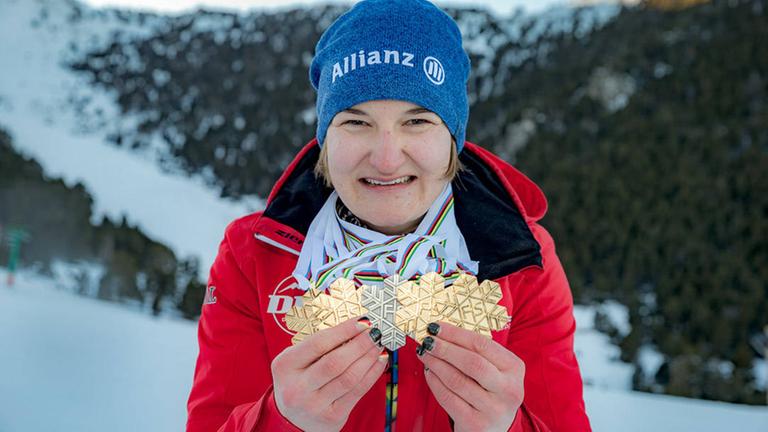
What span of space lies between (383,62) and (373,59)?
3 centimetres

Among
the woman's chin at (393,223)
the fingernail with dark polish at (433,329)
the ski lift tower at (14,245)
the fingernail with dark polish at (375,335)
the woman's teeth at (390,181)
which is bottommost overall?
the ski lift tower at (14,245)

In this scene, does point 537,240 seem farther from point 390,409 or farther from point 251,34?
point 251,34

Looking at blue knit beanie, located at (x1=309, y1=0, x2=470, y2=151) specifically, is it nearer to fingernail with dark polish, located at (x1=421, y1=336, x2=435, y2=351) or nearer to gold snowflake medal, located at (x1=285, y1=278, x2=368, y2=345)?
gold snowflake medal, located at (x1=285, y1=278, x2=368, y2=345)

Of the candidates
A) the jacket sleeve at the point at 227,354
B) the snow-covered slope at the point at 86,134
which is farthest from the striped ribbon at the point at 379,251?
the snow-covered slope at the point at 86,134

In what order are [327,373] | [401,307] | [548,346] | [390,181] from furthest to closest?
[548,346]
[390,181]
[401,307]
[327,373]

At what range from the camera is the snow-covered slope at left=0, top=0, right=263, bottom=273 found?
22.8 meters

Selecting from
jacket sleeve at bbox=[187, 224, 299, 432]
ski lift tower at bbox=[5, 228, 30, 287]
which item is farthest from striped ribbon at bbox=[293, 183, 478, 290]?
ski lift tower at bbox=[5, 228, 30, 287]

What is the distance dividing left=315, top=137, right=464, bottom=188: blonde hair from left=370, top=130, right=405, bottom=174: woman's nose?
19 centimetres

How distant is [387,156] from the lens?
1.24 m

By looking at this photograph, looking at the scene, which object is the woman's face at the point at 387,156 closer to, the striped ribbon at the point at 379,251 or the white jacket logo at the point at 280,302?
the striped ribbon at the point at 379,251

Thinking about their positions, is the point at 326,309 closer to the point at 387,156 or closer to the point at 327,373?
the point at 327,373

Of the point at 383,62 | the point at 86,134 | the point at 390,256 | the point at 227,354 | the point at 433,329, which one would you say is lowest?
the point at 227,354

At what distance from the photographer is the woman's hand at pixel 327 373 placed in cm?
104

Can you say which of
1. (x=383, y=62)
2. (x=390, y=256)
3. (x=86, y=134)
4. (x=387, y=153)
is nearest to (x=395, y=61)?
(x=383, y=62)
